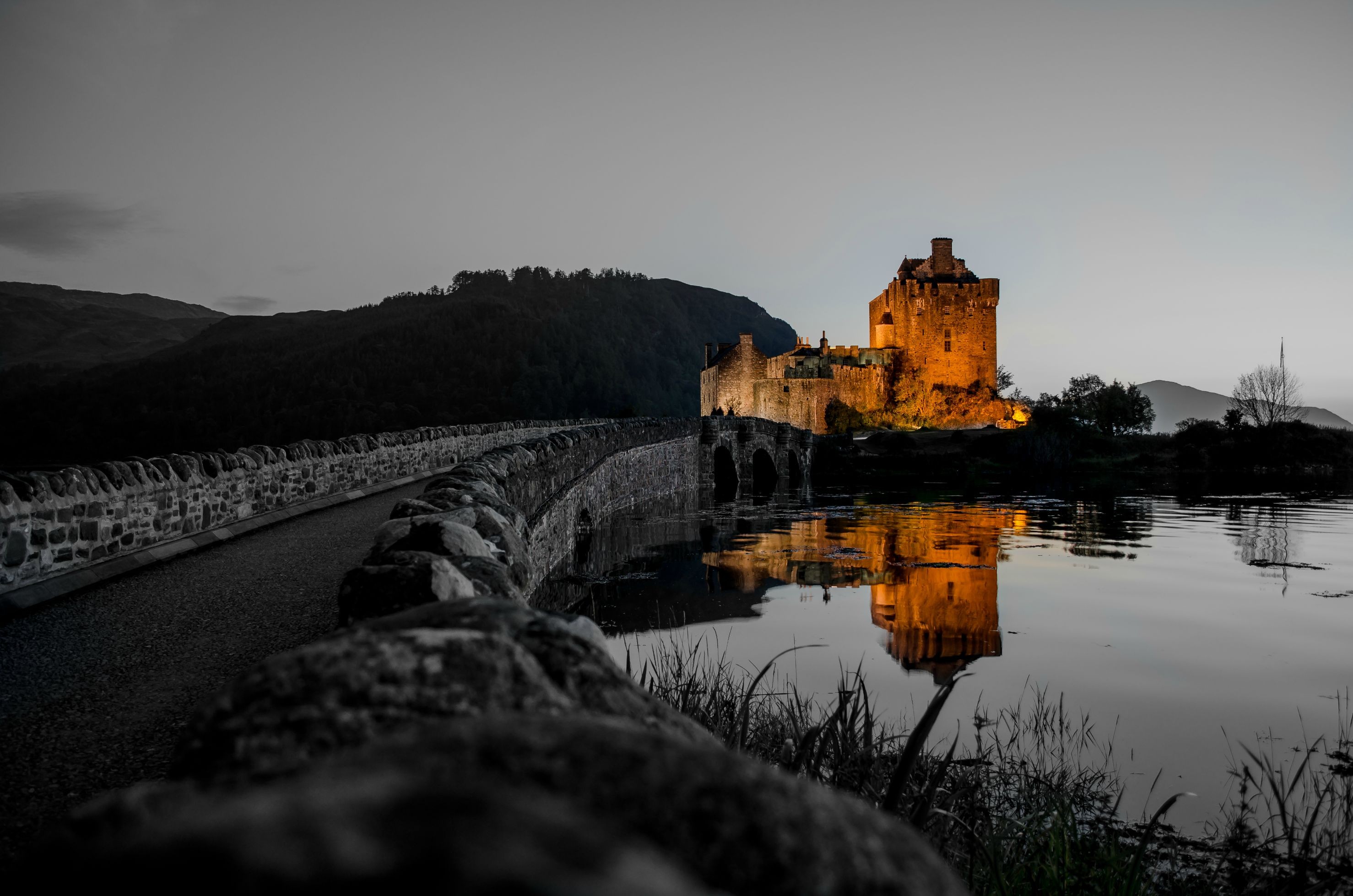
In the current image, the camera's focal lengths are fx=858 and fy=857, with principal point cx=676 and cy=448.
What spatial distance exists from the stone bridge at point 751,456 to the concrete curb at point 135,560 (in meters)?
18.8

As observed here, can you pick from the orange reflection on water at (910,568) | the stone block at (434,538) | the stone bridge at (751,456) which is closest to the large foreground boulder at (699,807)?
the stone block at (434,538)

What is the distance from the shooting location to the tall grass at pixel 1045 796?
11.9 ft

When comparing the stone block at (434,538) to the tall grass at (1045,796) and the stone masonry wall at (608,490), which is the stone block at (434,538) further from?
the tall grass at (1045,796)

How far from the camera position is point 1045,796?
523 centimetres

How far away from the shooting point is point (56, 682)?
165 inches

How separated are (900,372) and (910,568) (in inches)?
1587

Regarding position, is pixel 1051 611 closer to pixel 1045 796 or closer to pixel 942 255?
pixel 1045 796

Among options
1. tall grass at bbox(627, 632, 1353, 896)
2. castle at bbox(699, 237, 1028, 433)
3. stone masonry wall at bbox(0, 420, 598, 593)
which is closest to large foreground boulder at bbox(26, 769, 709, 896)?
tall grass at bbox(627, 632, 1353, 896)

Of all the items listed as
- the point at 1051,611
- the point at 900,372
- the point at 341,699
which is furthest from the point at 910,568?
the point at 900,372

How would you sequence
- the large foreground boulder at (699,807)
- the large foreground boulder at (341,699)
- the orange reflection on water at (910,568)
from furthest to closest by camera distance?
the orange reflection on water at (910,568), the large foreground boulder at (341,699), the large foreground boulder at (699,807)

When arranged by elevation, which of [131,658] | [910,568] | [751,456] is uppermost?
[751,456]

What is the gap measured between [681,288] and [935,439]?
396ft

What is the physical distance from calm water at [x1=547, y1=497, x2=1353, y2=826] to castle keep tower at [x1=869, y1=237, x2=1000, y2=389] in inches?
1282

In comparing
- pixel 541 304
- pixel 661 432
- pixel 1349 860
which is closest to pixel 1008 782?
pixel 1349 860
